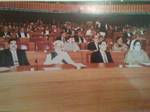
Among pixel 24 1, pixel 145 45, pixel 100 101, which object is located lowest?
pixel 100 101

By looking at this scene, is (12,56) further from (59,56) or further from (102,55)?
(102,55)

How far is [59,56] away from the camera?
171 centimetres

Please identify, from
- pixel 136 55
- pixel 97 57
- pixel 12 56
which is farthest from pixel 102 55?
pixel 12 56

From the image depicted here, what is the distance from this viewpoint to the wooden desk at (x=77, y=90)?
1.65m

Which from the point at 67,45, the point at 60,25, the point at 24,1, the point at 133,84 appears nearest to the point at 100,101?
the point at 133,84

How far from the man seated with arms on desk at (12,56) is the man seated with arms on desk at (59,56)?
12cm

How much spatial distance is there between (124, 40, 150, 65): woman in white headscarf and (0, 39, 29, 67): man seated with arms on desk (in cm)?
58

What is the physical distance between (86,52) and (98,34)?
0.12m

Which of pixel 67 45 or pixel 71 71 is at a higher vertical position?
pixel 67 45

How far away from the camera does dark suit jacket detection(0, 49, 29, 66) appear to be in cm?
163

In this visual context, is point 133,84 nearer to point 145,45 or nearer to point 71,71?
point 145,45

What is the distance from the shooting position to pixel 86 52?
174cm

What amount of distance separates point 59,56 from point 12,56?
25cm

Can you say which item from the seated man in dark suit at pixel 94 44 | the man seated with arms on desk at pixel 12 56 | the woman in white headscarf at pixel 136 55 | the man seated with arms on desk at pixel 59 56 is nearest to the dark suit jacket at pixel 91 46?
the seated man in dark suit at pixel 94 44
